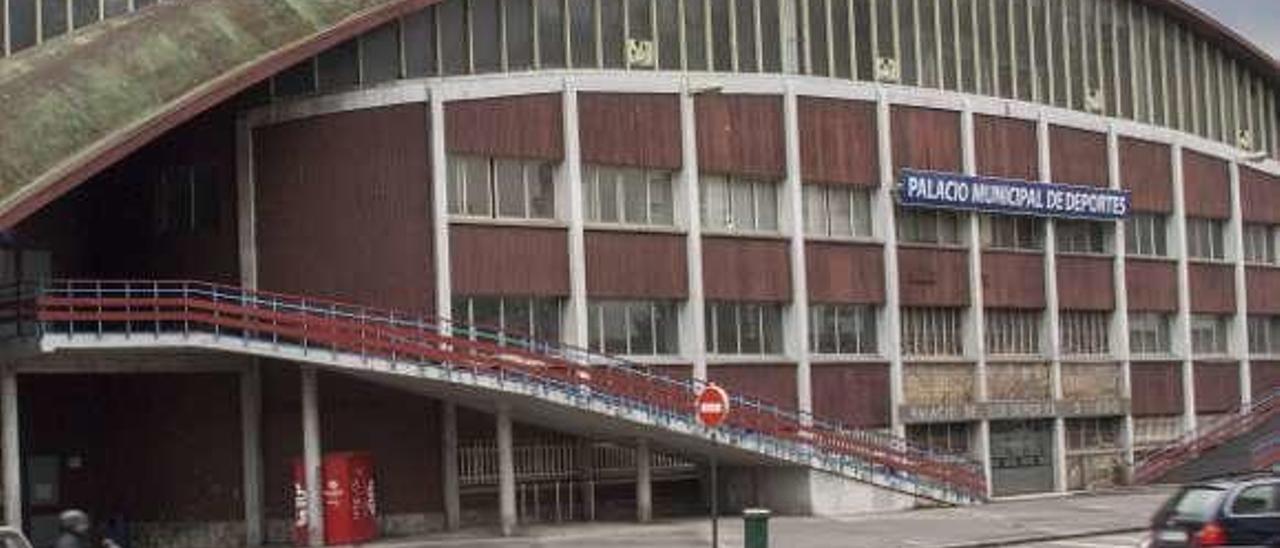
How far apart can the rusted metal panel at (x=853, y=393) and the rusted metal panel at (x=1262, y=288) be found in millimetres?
17679

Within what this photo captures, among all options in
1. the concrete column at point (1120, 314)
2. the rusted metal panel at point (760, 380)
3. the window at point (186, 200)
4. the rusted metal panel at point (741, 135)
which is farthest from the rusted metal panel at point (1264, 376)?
the window at point (186, 200)

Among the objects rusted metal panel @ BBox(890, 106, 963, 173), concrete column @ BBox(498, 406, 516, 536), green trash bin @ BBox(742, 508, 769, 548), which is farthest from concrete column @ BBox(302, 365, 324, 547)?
rusted metal panel @ BBox(890, 106, 963, 173)

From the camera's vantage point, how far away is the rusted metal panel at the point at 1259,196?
5666 centimetres

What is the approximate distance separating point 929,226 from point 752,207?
5.93m

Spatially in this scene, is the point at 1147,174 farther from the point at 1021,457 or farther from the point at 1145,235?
the point at 1021,457

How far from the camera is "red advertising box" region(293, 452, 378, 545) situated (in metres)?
34.6

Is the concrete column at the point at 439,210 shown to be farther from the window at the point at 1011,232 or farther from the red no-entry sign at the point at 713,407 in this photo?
the window at the point at 1011,232

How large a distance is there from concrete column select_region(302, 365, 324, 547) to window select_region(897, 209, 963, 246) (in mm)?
16021

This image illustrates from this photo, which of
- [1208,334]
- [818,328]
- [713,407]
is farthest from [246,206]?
[1208,334]

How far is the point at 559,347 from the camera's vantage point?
3762 centimetres

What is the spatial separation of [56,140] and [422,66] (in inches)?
307

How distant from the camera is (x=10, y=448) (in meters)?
32.4

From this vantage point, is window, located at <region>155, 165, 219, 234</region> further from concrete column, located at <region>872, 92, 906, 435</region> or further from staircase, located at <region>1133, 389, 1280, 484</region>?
staircase, located at <region>1133, 389, 1280, 484</region>

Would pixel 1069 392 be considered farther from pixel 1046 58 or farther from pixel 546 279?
pixel 546 279
